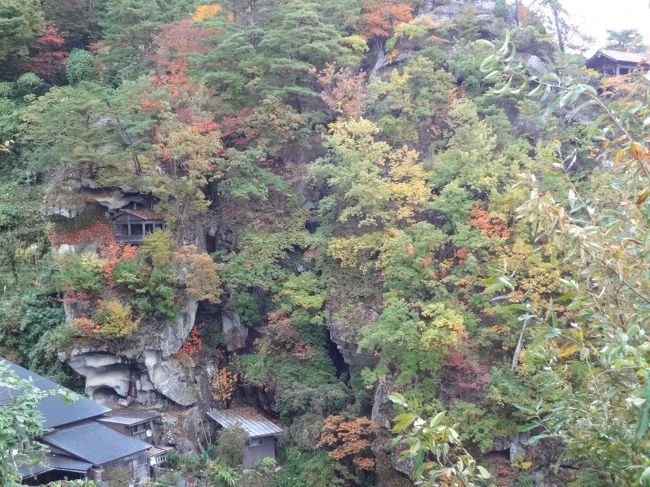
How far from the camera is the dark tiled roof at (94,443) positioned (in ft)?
48.9

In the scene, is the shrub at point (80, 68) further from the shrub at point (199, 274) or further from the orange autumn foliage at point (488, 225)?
the orange autumn foliage at point (488, 225)

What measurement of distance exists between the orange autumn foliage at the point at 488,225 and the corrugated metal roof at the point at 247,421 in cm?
835

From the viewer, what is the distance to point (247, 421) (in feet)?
61.3

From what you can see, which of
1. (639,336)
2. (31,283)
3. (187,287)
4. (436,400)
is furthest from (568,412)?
(31,283)

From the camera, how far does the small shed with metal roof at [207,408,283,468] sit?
18047 mm

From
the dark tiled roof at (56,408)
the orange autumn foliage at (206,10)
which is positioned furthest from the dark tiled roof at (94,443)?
the orange autumn foliage at (206,10)

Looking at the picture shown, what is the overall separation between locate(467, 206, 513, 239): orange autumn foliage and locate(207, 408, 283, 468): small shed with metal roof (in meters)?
8.34

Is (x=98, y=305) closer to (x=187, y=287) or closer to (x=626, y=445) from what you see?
(x=187, y=287)

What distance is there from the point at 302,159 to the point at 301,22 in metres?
5.08

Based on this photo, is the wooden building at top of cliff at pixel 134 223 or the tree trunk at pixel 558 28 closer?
the wooden building at top of cliff at pixel 134 223

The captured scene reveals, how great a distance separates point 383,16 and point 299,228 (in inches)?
372

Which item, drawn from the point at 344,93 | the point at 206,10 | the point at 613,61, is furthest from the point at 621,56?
the point at 206,10

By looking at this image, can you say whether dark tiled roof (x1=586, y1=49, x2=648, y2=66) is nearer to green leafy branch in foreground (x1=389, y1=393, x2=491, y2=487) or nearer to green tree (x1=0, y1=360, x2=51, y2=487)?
green tree (x1=0, y1=360, x2=51, y2=487)

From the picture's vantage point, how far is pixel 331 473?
52.9 feet
